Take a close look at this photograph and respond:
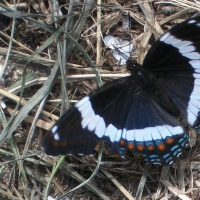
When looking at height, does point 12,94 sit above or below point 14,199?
above

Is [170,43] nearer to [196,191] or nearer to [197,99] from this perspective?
[197,99]

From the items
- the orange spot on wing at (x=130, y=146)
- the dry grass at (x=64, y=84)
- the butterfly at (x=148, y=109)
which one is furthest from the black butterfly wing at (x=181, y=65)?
the orange spot on wing at (x=130, y=146)

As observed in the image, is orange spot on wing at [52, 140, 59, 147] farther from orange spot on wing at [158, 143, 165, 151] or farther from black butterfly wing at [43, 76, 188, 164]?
orange spot on wing at [158, 143, 165, 151]

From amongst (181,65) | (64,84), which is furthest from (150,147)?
(64,84)

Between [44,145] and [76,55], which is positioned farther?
[76,55]

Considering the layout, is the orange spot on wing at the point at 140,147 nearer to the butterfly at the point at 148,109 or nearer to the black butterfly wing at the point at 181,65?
the butterfly at the point at 148,109

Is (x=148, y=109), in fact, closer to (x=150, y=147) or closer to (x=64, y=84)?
(x=150, y=147)

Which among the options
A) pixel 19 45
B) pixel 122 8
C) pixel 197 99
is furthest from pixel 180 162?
pixel 19 45
